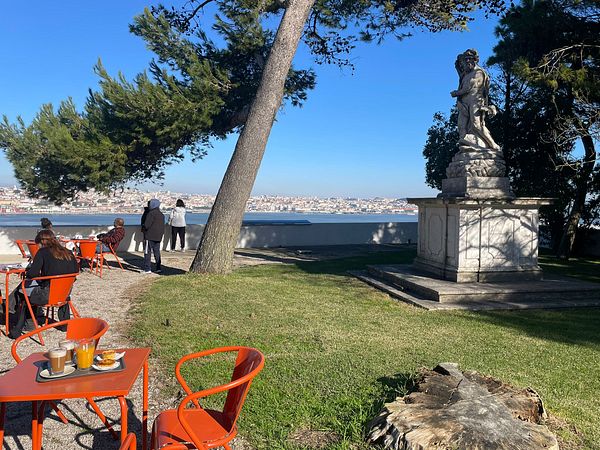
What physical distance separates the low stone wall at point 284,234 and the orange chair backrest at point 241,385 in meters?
12.5

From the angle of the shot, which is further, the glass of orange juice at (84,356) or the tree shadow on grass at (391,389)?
the tree shadow on grass at (391,389)

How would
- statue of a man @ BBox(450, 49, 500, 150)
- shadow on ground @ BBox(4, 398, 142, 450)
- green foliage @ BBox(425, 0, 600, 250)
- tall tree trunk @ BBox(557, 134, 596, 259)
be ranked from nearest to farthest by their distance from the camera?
shadow on ground @ BBox(4, 398, 142, 450) → statue of a man @ BBox(450, 49, 500, 150) → green foliage @ BBox(425, 0, 600, 250) → tall tree trunk @ BBox(557, 134, 596, 259)

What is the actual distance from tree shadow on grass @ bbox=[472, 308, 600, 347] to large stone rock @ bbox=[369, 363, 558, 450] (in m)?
2.62

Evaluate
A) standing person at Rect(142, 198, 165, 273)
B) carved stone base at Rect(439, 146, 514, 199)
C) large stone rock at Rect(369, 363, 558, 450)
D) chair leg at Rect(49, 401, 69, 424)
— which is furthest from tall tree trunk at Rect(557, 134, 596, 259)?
chair leg at Rect(49, 401, 69, 424)

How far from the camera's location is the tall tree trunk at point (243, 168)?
9.11m

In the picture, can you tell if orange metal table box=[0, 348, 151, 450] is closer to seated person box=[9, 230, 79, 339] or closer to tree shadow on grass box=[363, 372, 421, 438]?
tree shadow on grass box=[363, 372, 421, 438]

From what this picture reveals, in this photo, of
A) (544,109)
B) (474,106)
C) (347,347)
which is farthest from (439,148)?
(347,347)

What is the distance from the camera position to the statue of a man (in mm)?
8352

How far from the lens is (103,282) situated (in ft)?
28.9

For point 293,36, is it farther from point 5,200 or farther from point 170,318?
point 5,200

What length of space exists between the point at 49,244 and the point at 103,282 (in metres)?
3.63

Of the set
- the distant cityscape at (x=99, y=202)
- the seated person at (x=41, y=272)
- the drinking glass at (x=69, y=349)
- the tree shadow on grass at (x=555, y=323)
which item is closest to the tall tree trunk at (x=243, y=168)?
the distant cityscape at (x=99, y=202)

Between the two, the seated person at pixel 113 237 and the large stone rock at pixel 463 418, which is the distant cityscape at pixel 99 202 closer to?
the seated person at pixel 113 237

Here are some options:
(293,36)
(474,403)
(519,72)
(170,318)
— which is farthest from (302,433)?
A: (519,72)
